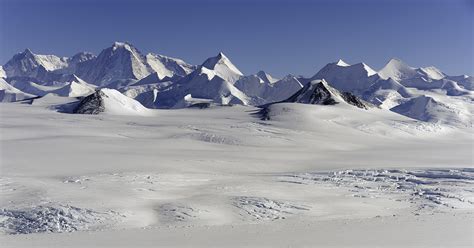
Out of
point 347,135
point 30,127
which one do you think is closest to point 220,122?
point 347,135

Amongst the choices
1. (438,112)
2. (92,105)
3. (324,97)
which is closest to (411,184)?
(92,105)


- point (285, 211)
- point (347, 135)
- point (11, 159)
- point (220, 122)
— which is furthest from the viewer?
point (220, 122)

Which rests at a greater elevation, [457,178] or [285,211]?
[457,178]

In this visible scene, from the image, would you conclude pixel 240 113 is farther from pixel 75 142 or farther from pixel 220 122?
pixel 75 142

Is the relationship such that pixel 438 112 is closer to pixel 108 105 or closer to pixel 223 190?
pixel 108 105

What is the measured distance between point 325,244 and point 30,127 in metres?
48.4

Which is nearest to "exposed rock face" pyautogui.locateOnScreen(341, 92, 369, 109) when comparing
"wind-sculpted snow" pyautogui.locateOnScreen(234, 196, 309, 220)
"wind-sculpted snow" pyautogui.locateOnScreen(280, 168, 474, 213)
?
"wind-sculpted snow" pyautogui.locateOnScreen(280, 168, 474, 213)

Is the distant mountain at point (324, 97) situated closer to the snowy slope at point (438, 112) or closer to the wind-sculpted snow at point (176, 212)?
the wind-sculpted snow at point (176, 212)

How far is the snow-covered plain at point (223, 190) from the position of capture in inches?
670

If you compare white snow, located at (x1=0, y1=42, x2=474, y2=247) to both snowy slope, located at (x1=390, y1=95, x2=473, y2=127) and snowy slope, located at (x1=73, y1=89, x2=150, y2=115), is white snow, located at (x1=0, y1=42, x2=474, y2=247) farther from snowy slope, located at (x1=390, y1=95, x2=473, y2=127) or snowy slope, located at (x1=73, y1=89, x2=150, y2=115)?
snowy slope, located at (x1=390, y1=95, x2=473, y2=127)

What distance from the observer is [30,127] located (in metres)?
57.3

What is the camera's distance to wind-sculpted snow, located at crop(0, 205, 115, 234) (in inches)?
735

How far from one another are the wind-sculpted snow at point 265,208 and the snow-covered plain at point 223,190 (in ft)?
0.15

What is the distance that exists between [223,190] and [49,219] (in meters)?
8.57
